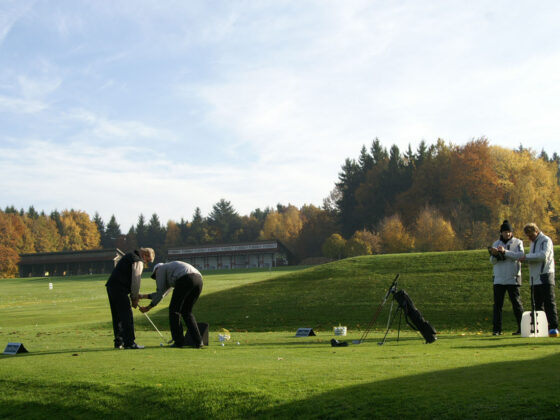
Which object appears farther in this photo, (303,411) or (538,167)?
(538,167)

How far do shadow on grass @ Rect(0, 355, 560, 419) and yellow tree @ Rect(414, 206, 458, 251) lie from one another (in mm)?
73737

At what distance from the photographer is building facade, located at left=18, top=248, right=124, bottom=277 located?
13700 centimetres

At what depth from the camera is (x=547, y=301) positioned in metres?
14.5

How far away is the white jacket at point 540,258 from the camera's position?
47.2ft

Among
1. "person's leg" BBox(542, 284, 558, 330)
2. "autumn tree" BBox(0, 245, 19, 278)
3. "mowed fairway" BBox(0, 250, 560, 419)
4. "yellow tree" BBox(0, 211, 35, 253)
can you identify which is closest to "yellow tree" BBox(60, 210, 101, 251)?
"yellow tree" BBox(0, 211, 35, 253)

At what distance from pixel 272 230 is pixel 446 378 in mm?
169643

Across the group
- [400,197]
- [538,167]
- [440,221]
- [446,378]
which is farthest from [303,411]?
[400,197]

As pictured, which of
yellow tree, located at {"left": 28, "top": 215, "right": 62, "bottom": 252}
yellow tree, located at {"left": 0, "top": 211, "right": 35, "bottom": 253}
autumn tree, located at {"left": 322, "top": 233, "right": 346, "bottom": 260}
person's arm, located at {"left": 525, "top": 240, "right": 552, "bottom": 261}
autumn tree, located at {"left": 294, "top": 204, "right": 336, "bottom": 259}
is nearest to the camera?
person's arm, located at {"left": 525, "top": 240, "right": 552, "bottom": 261}

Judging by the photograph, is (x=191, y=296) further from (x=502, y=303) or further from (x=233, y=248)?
(x=233, y=248)

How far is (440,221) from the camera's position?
83062 millimetres

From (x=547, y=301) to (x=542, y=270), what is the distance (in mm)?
774

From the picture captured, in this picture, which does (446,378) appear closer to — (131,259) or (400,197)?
(131,259)

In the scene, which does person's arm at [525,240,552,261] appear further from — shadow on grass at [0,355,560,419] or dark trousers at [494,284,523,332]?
shadow on grass at [0,355,560,419]

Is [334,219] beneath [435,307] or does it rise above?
above
